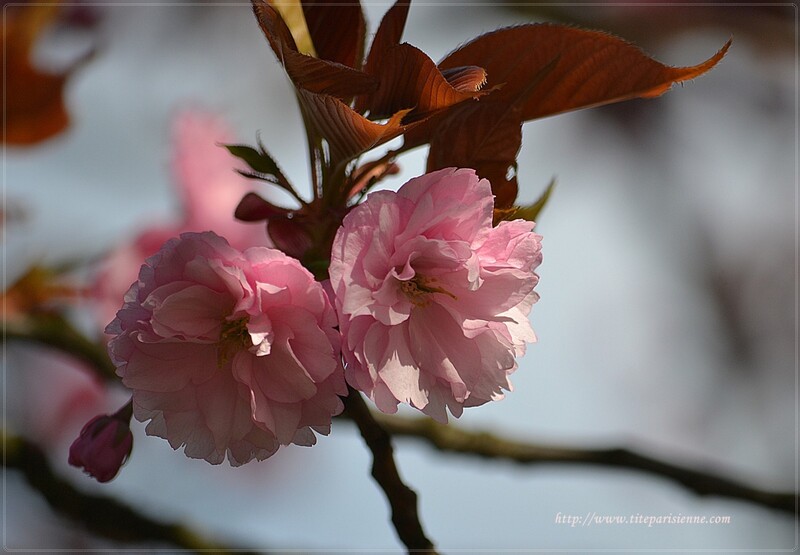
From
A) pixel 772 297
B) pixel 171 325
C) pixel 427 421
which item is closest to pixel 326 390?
pixel 171 325

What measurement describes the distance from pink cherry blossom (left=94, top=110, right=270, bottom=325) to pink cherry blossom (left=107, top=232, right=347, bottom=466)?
831 mm

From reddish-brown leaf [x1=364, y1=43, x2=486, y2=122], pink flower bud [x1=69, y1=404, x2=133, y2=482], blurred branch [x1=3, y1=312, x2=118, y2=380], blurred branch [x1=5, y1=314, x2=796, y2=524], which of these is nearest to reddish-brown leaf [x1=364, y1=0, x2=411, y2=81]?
reddish-brown leaf [x1=364, y1=43, x2=486, y2=122]

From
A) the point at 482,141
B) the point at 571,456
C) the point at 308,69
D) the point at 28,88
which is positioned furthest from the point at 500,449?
the point at 28,88

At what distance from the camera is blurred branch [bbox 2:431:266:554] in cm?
106

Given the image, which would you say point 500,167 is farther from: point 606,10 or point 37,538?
point 606,10

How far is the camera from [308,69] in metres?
0.47

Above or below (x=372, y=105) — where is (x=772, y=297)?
below

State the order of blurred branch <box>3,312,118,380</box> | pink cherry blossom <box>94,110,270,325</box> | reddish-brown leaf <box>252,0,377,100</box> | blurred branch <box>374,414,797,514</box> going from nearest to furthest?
reddish-brown leaf <box>252,0,377,100</box>, blurred branch <box>374,414,797,514</box>, blurred branch <box>3,312,118,380</box>, pink cherry blossom <box>94,110,270,325</box>

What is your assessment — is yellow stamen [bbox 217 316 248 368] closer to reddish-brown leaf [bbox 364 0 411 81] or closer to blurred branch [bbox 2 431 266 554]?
reddish-brown leaf [bbox 364 0 411 81]

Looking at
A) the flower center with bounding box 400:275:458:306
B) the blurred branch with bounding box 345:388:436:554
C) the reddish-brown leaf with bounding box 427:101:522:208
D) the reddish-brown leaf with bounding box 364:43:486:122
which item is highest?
the reddish-brown leaf with bounding box 364:43:486:122

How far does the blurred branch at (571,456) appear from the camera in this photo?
3.16 ft

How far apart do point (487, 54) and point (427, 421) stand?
603 millimetres

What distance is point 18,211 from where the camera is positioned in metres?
1.25

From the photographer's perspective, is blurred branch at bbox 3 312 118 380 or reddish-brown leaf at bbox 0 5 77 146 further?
reddish-brown leaf at bbox 0 5 77 146
